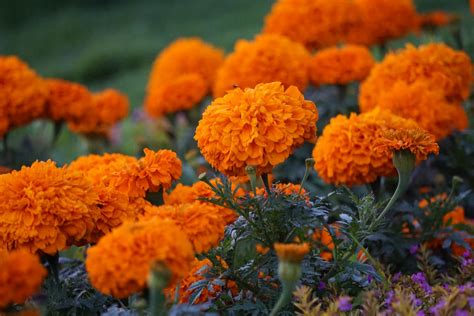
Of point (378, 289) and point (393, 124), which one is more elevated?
point (393, 124)

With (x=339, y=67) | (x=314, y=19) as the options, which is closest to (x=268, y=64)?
(x=339, y=67)

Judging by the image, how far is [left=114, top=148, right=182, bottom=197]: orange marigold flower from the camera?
226 cm

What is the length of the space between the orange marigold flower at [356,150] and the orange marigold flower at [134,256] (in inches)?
39.5

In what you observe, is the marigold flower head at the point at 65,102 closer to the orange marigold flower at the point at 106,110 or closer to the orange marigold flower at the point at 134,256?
the orange marigold flower at the point at 106,110

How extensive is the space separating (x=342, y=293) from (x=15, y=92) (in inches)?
88.2

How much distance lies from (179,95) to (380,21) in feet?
4.47

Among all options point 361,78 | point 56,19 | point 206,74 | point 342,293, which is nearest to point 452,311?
point 342,293

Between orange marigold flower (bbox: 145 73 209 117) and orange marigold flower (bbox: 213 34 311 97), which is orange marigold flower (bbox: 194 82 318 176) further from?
orange marigold flower (bbox: 145 73 209 117)

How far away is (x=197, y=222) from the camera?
1.88m

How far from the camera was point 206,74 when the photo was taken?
185 inches

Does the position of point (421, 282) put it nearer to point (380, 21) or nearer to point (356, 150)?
point (356, 150)

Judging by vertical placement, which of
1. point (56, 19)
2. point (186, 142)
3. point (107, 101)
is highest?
point (107, 101)

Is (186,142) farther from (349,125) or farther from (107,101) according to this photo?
(349,125)

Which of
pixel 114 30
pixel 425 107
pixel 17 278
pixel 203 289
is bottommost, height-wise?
pixel 114 30
